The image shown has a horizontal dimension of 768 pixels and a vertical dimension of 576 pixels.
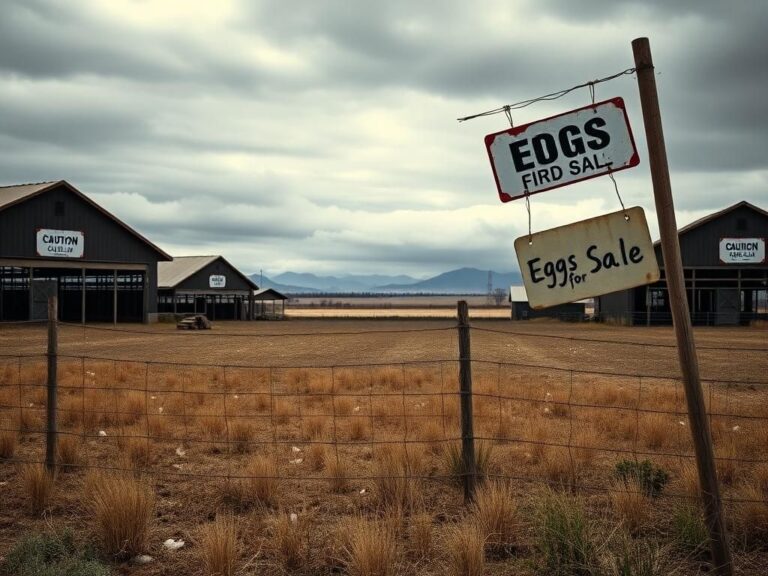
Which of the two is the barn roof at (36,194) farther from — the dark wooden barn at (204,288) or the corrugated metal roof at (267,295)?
the corrugated metal roof at (267,295)

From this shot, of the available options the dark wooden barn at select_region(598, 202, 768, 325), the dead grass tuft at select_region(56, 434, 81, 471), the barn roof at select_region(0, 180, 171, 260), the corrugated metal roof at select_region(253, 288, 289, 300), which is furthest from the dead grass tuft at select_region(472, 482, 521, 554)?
the corrugated metal roof at select_region(253, 288, 289, 300)

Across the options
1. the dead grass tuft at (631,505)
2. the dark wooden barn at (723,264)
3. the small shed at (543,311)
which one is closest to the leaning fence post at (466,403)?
the dead grass tuft at (631,505)

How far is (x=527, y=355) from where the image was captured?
86.7ft

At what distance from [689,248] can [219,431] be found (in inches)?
1775

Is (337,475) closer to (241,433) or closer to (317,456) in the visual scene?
(317,456)

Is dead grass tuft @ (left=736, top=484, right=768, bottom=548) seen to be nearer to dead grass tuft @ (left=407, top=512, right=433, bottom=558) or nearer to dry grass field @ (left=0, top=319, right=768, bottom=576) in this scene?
A: dry grass field @ (left=0, top=319, right=768, bottom=576)

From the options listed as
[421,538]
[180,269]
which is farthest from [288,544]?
[180,269]

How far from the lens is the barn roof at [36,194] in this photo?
3725 centimetres

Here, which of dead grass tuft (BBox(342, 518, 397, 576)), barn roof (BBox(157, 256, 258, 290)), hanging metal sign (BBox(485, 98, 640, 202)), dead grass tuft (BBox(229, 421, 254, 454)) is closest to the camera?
hanging metal sign (BBox(485, 98, 640, 202))

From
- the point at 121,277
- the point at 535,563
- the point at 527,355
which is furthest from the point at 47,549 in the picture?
the point at 121,277

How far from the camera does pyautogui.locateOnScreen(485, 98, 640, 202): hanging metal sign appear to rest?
16.2 ft

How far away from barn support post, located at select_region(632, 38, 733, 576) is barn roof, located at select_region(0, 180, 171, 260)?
125 feet

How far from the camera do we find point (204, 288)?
6012 cm

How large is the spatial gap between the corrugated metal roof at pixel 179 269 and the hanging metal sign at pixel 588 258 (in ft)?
176
